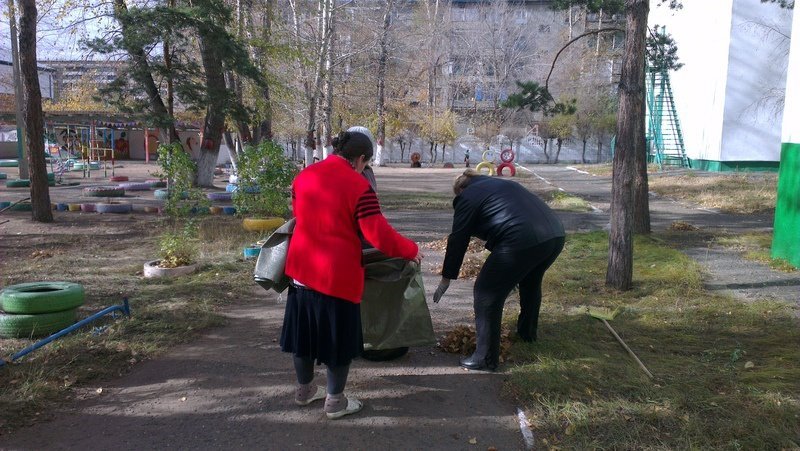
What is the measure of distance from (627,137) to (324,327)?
15.1ft

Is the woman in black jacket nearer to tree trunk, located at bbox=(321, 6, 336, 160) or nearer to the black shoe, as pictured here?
Result: the black shoe

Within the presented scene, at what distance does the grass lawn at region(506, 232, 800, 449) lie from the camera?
3.45m

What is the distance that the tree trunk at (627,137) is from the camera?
21.8 feet

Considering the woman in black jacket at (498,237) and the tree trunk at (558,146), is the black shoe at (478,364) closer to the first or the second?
the woman in black jacket at (498,237)

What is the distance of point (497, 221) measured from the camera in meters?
4.12

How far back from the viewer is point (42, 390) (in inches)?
156

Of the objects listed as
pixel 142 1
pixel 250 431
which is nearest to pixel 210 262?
pixel 250 431

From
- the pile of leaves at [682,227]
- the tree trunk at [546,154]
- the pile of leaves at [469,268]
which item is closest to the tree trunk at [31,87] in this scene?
the pile of leaves at [469,268]

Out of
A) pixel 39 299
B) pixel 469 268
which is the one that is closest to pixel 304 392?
pixel 39 299

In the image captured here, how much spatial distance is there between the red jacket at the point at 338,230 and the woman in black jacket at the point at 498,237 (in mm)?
811

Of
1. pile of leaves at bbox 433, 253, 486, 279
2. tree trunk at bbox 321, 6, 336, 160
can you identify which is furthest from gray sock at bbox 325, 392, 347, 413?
tree trunk at bbox 321, 6, 336, 160

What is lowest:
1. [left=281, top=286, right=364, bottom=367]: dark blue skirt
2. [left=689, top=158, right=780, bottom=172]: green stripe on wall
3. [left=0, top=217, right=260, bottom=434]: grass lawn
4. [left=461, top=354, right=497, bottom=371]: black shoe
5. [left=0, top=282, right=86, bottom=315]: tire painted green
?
[left=0, top=217, right=260, bottom=434]: grass lawn

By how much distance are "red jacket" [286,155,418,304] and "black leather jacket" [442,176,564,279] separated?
0.78m

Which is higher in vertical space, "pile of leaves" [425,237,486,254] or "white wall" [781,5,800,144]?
"white wall" [781,5,800,144]
